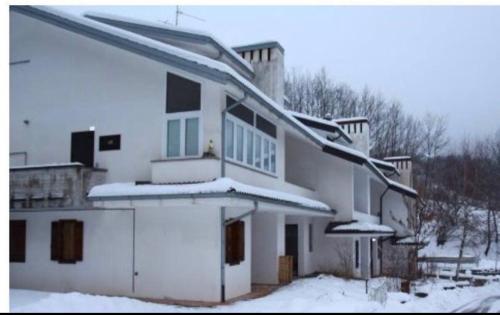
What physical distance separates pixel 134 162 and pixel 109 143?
85 cm

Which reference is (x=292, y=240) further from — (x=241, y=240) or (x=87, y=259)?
(x=87, y=259)

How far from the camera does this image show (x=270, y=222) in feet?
50.0

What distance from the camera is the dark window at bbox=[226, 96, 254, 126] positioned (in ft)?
39.2

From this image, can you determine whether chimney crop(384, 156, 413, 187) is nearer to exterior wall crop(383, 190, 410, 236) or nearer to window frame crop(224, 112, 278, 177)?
exterior wall crop(383, 190, 410, 236)

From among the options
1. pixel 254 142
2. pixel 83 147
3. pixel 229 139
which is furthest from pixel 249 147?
pixel 83 147

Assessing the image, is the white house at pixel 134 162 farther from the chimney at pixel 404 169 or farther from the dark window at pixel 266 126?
the chimney at pixel 404 169

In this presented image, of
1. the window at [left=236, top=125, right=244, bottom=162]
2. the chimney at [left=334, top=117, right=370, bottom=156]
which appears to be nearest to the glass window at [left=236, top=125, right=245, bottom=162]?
the window at [left=236, top=125, right=244, bottom=162]

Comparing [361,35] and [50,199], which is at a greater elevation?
[361,35]

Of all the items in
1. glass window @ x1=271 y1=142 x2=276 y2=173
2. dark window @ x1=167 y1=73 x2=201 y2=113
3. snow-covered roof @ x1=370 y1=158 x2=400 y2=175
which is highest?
dark window @ x1=167 y1=73 x2=201 y2=113

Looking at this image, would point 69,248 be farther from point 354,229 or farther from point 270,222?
point 354,229

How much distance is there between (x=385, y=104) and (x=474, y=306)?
3232cm

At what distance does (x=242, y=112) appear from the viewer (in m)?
12.8

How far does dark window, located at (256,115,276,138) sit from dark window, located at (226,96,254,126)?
632mm

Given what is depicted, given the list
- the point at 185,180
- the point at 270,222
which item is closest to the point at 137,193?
the point at 185,180
